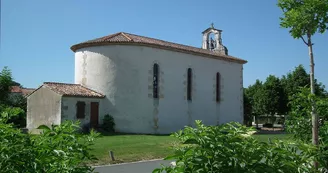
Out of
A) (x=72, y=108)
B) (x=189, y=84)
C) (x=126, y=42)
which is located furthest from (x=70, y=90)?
(x=189, y=84)

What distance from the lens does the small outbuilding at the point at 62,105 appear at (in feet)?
74.4

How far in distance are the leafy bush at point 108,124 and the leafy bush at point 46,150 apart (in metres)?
22.0

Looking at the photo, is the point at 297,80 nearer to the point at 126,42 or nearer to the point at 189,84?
the point at 189,84

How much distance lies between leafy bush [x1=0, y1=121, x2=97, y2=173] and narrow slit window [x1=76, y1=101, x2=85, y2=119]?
21342 millimetres

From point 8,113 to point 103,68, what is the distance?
23197 mm

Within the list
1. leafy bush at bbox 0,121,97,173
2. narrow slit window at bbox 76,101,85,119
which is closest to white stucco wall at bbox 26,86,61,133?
narrow slit window at bbox 76,101,85,119

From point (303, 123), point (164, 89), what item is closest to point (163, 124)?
point (164, 89)

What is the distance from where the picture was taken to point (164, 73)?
26891mm

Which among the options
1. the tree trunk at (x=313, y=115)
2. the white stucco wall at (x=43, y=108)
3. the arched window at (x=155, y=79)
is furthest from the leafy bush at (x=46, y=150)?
the arched window at (x=155, y=79)

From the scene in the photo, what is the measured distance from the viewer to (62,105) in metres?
22.4

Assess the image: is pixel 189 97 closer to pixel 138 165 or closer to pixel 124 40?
pixel 124 40

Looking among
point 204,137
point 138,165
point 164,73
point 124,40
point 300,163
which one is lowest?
point 138,165

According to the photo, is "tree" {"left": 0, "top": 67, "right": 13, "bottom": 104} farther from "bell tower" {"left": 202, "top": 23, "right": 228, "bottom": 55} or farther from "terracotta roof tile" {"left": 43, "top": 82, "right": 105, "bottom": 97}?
"bell tower" {"left": 202, "top": 23, "right": 228, "bottom": 55}

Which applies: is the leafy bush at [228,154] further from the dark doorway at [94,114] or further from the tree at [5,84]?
the tree at [5,84]
